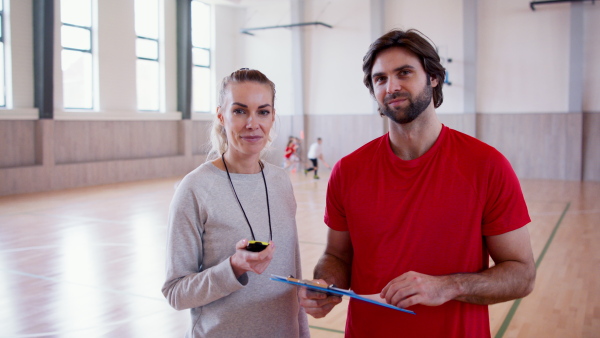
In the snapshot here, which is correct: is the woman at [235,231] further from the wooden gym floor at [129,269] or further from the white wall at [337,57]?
the white wall at [337,57]

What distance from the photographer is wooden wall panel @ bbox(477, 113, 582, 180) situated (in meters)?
14.5

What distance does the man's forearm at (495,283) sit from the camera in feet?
5.16

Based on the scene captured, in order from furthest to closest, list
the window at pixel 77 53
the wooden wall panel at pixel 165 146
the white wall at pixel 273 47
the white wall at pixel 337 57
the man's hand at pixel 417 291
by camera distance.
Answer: the white wall at pixel 273 47 < the white wall at pixel 337 57 < the window at pixel 77 53 < the wooden wall panel at pixel 165 146 < the man's hand at pixel 417 291

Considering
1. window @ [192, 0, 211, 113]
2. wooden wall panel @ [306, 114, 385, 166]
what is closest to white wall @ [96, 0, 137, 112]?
window @ [192, 0, 211, 113]

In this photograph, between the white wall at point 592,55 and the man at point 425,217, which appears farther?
the white wall at point 592,55

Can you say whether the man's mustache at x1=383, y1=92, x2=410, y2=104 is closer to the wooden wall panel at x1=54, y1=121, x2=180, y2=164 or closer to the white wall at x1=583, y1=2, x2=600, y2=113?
the wooden wall panel at x1=54, y1=121, x2=180, y2=164

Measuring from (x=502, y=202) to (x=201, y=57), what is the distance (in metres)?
17.1

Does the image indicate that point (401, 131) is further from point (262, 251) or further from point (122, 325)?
point (122, 325)

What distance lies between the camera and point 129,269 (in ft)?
19.4

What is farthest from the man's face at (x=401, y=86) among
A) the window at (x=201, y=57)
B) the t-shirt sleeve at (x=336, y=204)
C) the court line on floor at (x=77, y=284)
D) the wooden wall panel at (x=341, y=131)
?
the window at (x=201, y=57)

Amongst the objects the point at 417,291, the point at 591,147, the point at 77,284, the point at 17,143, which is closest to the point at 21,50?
the point at 17,143

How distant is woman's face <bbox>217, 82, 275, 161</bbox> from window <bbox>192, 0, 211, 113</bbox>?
16.2m

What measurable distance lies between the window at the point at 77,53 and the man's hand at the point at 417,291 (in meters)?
13.4

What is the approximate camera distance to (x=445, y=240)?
1635 mm
